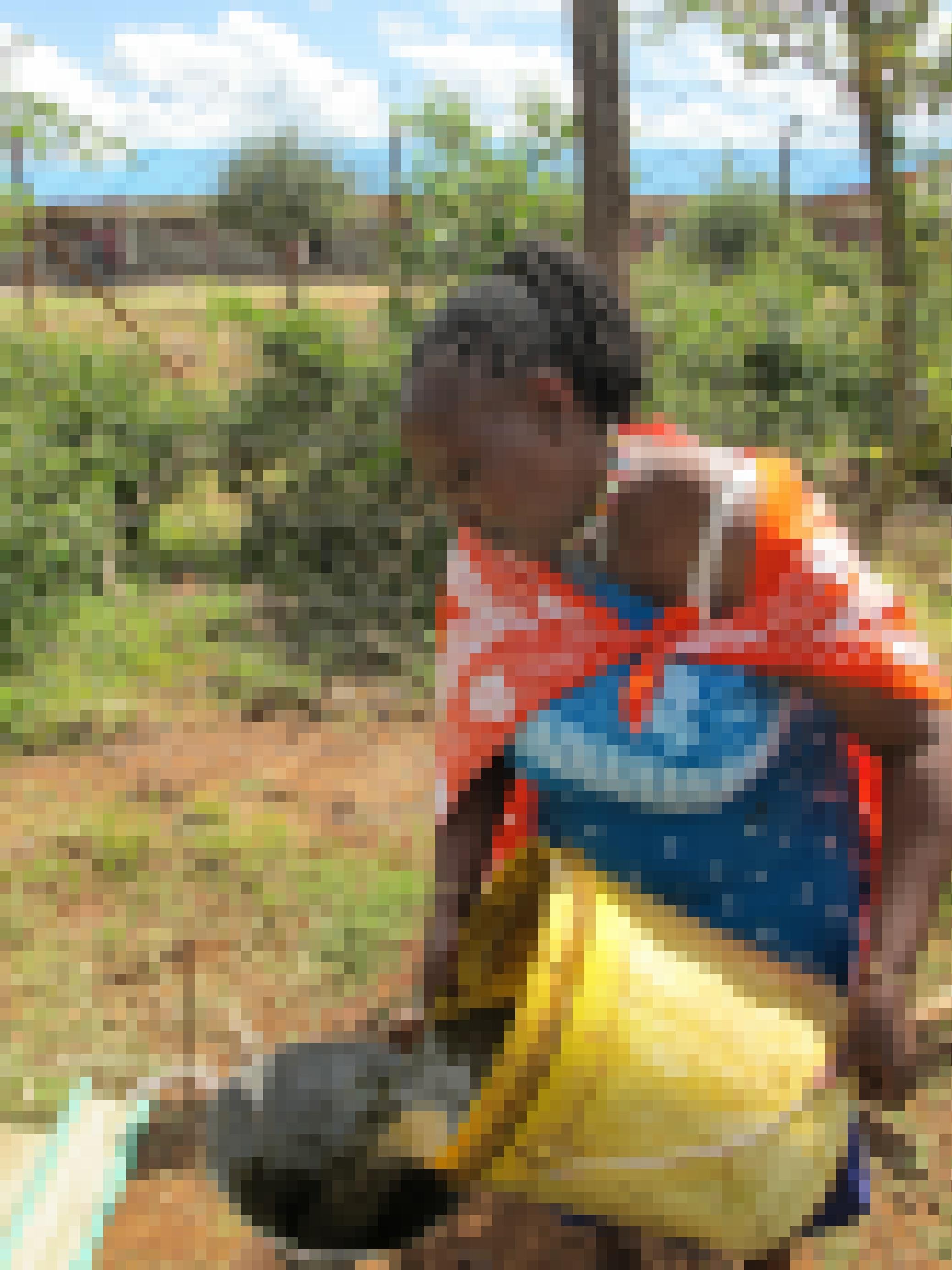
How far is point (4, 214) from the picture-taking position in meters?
4.16

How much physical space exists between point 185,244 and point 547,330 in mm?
3767

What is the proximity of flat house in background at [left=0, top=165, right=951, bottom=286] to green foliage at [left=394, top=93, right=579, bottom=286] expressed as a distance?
0.14 meters

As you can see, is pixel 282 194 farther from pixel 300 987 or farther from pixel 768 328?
pixel 300 987

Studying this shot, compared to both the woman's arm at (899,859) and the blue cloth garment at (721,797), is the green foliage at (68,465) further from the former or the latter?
the woman's arm at (899,859)

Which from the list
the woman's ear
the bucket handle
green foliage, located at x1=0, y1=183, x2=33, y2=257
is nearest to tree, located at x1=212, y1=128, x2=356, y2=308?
green foliage, located at x1=0, y1=183, x2=33, y2=257

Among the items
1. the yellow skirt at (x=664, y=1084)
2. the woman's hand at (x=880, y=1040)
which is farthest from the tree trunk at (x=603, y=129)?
the woman's hand at (x=880, y=1040)

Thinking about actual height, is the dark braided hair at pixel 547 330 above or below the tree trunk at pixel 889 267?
below

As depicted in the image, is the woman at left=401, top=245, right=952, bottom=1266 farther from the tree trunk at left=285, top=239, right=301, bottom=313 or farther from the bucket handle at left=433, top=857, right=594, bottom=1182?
the tree trunk at left=285, top=239, right=301, bottom=313

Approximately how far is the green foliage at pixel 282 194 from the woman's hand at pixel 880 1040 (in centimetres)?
374

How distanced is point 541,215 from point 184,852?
2.36m

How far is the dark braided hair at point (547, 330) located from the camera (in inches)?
43.3

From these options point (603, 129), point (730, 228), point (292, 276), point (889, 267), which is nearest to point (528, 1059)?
point (603, 129)

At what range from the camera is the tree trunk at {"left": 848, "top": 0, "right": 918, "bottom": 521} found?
3396mm

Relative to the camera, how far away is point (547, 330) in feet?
3.70
